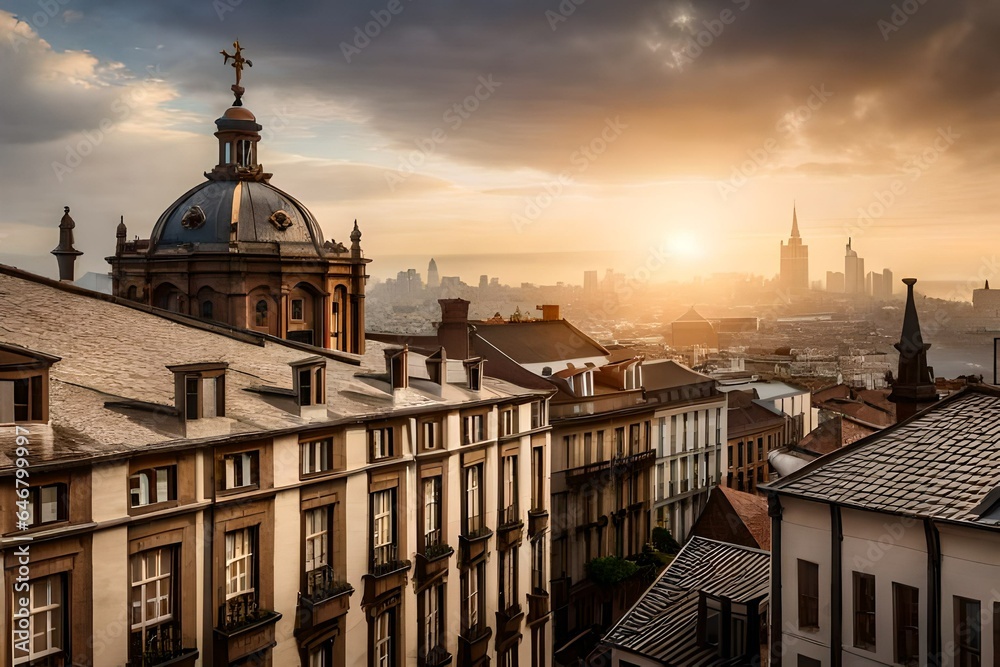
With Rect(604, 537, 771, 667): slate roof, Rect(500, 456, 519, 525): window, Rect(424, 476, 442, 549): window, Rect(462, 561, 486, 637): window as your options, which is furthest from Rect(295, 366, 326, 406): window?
Rect(604, 537, 771, 667): slate roof

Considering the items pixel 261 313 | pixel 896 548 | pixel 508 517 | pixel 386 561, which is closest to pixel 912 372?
pixel 896 548

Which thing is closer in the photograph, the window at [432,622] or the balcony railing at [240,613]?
the balcony railing at [240,613]

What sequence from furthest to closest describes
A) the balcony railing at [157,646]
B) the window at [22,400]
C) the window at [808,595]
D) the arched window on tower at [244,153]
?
the arched window on tower at [244,153], the window at [808,595], the balcony railing at [157,646], the window at [22,400]

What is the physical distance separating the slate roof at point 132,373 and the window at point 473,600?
616 cm

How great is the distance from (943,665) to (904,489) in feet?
11.9

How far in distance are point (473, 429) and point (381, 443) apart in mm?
5320

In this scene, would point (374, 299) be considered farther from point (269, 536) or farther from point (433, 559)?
point (269, 536)

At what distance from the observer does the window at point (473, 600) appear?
30859mm

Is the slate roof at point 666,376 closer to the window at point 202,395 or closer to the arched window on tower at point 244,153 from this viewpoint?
the arched window on tower at point 244,153

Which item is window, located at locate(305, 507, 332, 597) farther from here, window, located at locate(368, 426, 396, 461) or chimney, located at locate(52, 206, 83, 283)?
chimney, located at locate(52, 206, 83, 283)

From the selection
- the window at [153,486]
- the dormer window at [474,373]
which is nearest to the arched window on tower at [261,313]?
the dormer window at [474,373]

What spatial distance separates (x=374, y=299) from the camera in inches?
2918

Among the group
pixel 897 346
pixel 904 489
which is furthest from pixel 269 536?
pixel 897 346

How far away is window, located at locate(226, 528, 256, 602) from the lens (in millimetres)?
21969
